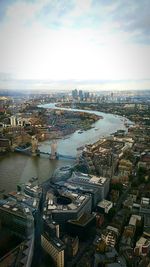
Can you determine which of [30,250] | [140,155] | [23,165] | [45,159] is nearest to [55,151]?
[45,159]

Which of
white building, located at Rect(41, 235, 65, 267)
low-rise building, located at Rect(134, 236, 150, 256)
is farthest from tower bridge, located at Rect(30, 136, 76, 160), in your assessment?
white building, located at Rect(41, 235, 65, 267)

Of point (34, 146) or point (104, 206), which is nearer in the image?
point (104, 206)

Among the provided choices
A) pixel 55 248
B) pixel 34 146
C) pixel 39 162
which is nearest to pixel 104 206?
pixel 55 248

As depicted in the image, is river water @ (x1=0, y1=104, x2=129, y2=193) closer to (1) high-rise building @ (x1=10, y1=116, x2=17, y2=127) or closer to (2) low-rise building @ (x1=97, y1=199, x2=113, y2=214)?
(1) high-rise building @ (x1=10, y1=116, x2=17, y2=127)

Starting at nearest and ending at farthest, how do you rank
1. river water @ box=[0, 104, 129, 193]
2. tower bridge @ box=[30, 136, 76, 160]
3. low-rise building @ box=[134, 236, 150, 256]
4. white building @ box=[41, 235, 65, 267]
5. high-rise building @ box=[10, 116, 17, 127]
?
white building @ box=[41, 235, 65, 267] < low-rise building @ box=[134, 236, 150, 256] < river water @ box=[0, 104, 129, 193] < high-rise building @ box=[10, 116, 17, 127] < tower bridge @ box=[30, 136, 76, 160]

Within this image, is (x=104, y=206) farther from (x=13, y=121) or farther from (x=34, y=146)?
(x=34, y=146)

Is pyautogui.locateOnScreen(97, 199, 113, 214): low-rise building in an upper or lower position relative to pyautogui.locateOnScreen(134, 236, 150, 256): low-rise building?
upper

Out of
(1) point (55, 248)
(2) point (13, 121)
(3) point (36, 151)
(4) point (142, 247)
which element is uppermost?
(2) point (13, 121)

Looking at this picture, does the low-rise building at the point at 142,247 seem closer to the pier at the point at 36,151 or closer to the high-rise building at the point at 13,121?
the pier at the point at 36,151
